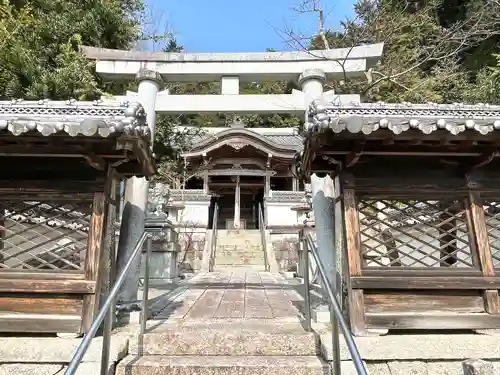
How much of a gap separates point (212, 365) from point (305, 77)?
422 cm

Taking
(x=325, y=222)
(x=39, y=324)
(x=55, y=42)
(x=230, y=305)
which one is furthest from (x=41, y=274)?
(x=55, y=42)

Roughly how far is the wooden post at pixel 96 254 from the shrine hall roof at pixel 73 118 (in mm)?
679

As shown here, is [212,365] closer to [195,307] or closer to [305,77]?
[195,307]

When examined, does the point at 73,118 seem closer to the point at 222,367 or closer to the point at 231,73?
the point at 222,367

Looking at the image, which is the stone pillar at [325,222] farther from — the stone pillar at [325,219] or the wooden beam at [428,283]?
the wooden beam at [428,283]

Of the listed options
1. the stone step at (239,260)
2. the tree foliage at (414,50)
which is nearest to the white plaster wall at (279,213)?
the stone step at (239,260)

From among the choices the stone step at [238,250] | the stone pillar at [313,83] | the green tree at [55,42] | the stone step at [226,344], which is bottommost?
the stone step at [226,344]

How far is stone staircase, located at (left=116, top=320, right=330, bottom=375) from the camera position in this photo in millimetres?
3023

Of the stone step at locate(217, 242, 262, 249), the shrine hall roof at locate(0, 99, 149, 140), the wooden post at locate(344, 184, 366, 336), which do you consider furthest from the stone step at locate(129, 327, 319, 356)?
the stone step at locate(217, 242, 262, 249)

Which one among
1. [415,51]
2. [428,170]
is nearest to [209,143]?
[415,51]

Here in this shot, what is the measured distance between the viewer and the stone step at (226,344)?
10.8 feet

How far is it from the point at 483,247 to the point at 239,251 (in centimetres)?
1191

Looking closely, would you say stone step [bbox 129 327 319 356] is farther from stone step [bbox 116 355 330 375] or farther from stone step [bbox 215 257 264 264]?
stone step [bbox 215 257 264 264]

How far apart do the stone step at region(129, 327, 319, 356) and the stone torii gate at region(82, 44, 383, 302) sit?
3.17 meters
